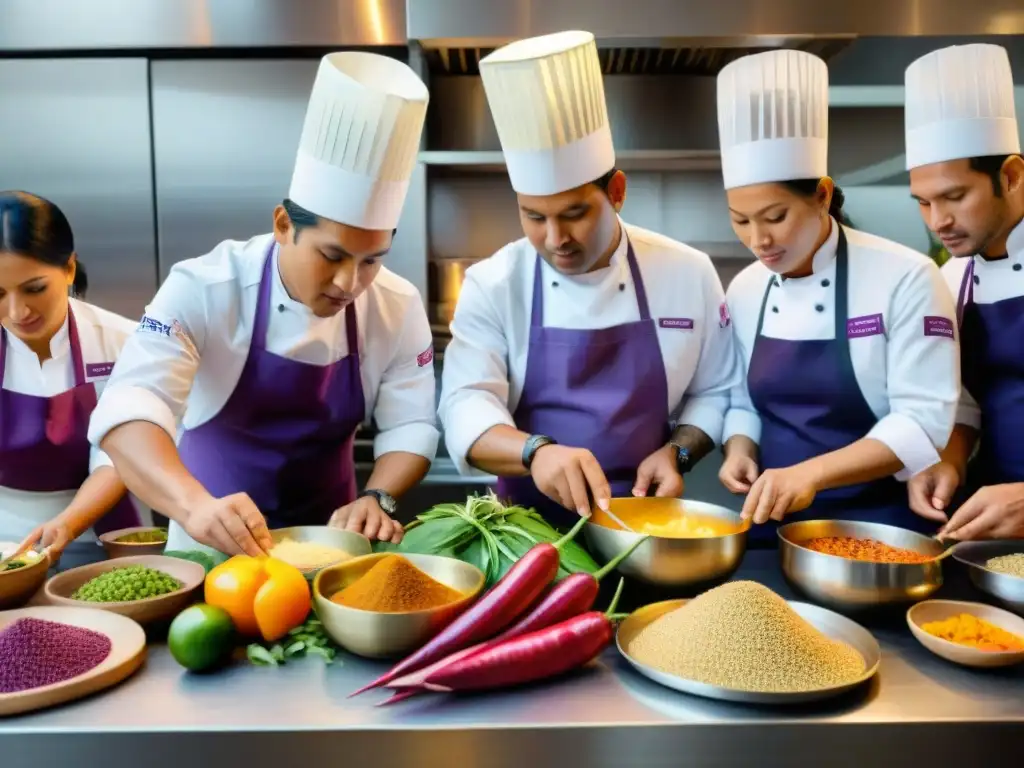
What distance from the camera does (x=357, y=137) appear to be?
164 centimetres

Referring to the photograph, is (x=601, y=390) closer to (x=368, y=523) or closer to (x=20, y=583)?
(x=368, y=523)

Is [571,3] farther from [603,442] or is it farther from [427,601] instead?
[427,601]

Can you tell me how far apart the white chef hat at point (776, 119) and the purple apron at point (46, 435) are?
1.79 metres

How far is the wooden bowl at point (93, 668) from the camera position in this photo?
3.16 feet

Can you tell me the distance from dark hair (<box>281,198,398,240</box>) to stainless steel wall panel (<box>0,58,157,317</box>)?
195 cm

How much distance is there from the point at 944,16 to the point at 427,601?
3.02 meters

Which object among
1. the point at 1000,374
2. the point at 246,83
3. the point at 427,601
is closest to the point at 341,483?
the point at 427,601

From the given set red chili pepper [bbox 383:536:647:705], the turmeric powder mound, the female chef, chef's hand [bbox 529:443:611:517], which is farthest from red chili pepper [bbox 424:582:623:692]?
the female chef

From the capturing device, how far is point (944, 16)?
2.98 meters

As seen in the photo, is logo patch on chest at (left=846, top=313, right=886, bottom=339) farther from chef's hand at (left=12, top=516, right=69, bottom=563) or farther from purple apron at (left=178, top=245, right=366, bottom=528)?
chef's hand at (left=12, top=516, right=69, bottom=563)

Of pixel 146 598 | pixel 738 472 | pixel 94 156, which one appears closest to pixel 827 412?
pixel 738 472

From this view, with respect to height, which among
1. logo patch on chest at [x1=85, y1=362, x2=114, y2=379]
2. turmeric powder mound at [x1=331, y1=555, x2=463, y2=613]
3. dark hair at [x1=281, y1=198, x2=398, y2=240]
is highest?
dark hair at [x1=281, y1=198, x2=398, y2=240]

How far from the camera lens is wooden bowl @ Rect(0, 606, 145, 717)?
96 centimetres

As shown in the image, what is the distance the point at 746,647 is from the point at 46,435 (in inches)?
75.1
